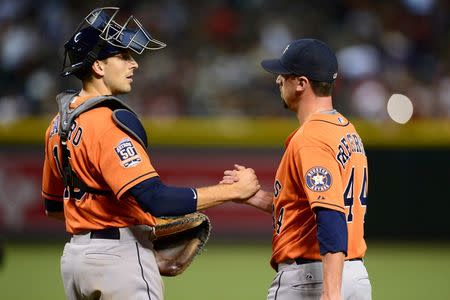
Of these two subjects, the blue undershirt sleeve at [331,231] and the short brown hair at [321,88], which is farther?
the short brown hair at [321,88]

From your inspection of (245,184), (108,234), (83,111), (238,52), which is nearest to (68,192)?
(108,234)

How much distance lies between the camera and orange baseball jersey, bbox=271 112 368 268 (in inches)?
169

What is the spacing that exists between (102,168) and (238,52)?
10.3 m

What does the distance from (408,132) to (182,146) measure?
332 centimetres

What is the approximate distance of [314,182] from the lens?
4.28 meters

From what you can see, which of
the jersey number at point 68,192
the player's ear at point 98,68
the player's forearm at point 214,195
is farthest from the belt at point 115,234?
the player's ear at point 98,68

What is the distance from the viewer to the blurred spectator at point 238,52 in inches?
535

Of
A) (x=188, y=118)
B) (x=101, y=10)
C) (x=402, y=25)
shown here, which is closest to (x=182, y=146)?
(x=188, y=118)

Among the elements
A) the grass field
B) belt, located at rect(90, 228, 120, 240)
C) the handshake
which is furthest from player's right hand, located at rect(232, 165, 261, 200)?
the grass field

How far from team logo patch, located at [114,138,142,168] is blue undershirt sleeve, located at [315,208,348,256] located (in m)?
1.03

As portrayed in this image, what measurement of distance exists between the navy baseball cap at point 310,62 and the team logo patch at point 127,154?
2.91ft

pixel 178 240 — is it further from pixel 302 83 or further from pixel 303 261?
pixel 302 83

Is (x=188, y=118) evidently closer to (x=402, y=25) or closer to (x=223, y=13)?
(x=223, y=13)

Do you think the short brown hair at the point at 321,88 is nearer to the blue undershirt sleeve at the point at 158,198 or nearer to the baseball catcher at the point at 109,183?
the baseball catcher at the point at 109,183
